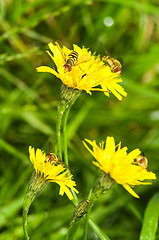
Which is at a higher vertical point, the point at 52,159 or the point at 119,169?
the point at 52,159

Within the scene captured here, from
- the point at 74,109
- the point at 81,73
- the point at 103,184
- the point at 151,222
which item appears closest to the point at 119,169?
the point at 103,184

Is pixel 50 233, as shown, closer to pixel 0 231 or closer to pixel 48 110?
pixel 0 231

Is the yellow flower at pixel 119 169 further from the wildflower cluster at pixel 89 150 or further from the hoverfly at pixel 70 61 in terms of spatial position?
the hoverfly at pixel 70 61

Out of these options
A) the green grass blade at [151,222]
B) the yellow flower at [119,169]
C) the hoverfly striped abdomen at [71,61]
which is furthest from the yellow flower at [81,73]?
the green grass blade at [151,222]

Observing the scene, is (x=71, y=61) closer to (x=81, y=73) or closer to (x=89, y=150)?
(x=81, y=73)

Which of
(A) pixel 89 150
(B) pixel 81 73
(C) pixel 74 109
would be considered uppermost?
(C) pixel 74 109
